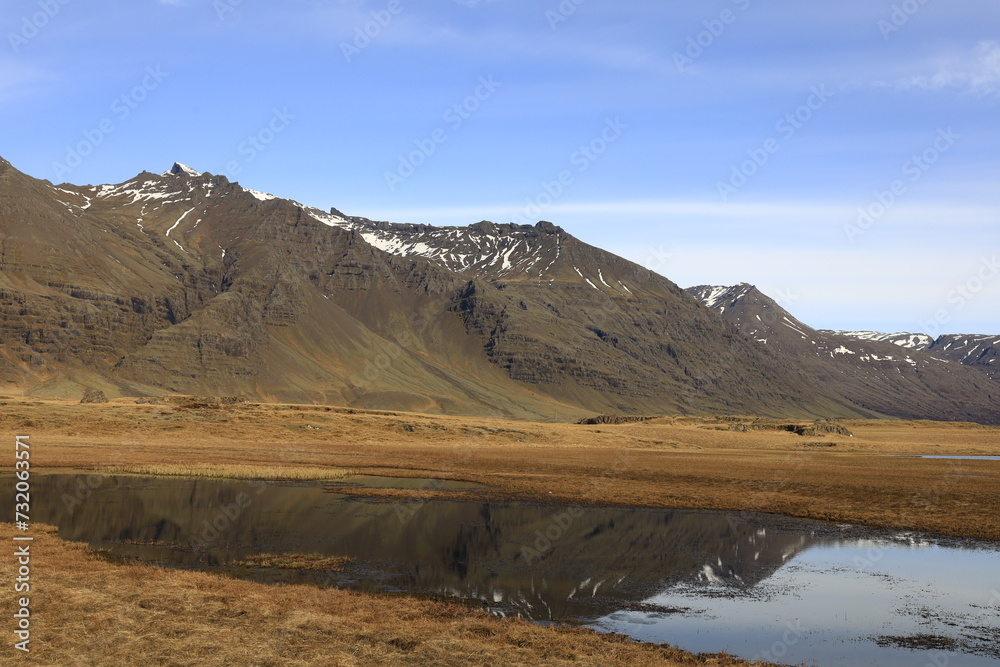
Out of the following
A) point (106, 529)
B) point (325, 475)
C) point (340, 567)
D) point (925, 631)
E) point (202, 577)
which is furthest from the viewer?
point (325, 475)

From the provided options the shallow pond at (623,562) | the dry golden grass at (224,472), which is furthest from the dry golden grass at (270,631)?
the dry golden grass at (224,472)

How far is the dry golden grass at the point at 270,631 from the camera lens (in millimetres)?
18125

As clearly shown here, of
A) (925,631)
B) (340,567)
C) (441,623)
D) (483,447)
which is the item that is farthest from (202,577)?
(483,447)

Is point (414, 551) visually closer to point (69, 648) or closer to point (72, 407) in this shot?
point (69, 648)

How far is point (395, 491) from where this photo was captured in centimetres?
Answer: 5128

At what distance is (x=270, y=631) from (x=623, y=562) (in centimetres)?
1657

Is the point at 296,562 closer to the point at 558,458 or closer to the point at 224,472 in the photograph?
the point at 224,472

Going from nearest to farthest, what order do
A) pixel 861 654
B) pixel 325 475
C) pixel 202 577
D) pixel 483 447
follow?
pixel 861 654 → pixel 202 577 → pixel 325 475 → pixel 483 447

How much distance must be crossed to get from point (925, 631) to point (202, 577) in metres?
23.0

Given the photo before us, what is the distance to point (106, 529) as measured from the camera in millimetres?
35094

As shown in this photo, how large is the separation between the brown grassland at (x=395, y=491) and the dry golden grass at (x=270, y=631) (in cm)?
6

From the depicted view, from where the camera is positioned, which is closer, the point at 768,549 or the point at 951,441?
the point at 768,549

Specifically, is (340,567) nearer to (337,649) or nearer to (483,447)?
(337,649)

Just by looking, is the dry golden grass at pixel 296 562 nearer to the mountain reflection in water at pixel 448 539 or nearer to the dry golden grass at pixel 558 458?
the mountain reflection in water at pixel 448 539
